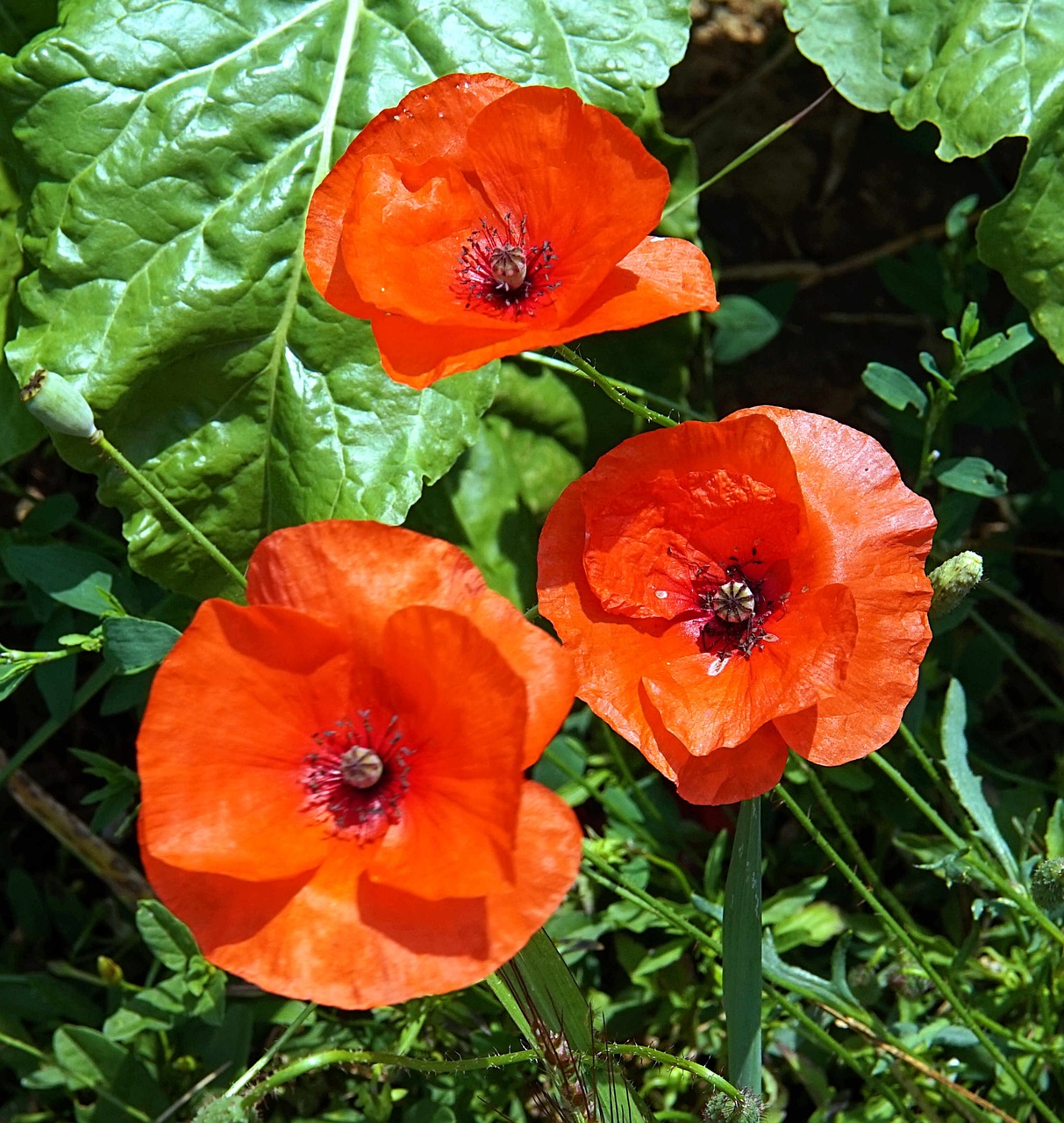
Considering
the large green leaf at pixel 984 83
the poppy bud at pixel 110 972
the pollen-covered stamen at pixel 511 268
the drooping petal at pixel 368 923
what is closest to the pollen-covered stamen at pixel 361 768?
the drooping petal at pixel 368 923

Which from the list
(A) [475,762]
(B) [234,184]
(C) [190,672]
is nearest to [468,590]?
(A) [475,762]

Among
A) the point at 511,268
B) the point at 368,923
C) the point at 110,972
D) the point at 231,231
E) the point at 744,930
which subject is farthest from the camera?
the point at 110,972

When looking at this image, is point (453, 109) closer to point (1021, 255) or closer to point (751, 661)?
point (751, 661)

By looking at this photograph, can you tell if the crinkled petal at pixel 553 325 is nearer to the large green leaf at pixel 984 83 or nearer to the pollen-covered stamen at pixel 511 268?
the pollen-covered stamen at pixel 511 268

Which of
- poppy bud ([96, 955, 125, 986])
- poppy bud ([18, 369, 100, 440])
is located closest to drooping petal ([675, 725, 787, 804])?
poppy bud ([18, 369, 100, 440])

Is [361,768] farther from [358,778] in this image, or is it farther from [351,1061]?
[351,1061]

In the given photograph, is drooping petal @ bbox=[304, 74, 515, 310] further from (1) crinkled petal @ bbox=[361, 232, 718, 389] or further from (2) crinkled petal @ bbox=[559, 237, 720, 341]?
(2) crinkled petal @ bbox=[559, 237, 720, 341]

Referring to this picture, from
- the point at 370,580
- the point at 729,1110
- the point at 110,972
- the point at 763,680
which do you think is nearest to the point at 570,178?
the point at 370,580
